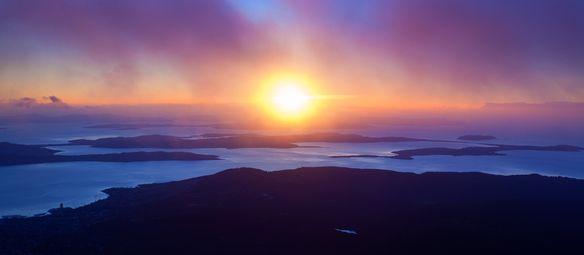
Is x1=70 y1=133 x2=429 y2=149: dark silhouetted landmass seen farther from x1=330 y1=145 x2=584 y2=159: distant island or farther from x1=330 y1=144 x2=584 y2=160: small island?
x1=330 y1=145 x2=584 y2=159: distant island

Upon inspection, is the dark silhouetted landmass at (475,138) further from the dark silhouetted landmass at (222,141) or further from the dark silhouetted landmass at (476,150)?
the dark silhouetted landmass at (476,150)

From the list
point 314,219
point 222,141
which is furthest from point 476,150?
point 314,219

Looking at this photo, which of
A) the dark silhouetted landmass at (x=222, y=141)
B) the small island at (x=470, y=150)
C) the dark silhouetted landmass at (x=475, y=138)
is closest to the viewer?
the small island at (x=470, y=150)

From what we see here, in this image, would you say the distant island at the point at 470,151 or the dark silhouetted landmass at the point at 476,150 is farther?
the dark silhouetted landmass at the point at 476,150

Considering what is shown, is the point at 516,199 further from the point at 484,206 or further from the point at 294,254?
the point at 294,254

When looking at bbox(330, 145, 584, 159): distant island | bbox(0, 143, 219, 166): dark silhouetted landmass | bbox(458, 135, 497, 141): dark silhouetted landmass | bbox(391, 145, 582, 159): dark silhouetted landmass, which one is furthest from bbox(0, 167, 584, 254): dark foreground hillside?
bbox(458, 135, 497, 141): dark silhouetted landmass

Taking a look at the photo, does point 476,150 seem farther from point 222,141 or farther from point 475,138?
point 222,141

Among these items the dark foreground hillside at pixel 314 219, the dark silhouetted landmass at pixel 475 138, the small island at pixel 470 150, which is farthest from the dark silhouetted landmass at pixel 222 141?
the dark foreground hillside at pixel 314 219
